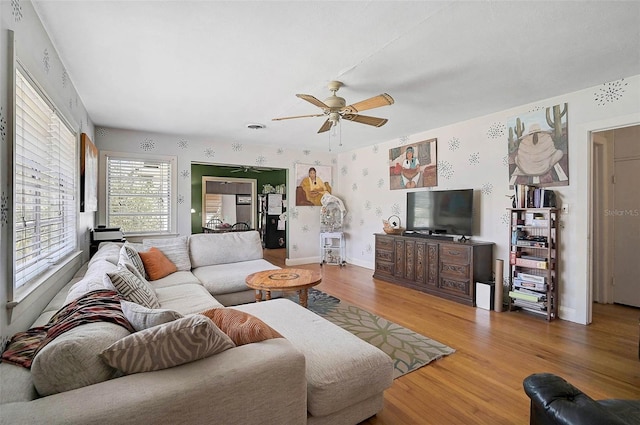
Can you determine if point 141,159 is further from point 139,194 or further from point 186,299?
point 186,299

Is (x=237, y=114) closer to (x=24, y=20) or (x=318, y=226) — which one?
(x=24, y=20)

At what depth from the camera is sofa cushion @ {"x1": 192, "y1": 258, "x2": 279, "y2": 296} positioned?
3348 mm

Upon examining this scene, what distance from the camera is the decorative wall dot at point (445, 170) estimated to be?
4402 mm

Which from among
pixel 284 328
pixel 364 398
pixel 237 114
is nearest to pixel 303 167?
pixel 237 114

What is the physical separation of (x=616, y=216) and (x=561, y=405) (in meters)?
4.21

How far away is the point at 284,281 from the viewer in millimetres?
3092

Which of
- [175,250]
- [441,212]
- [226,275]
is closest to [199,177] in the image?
[175,250]

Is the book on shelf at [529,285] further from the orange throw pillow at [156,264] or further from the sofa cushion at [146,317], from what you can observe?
the orange throw pillow at [156,264]

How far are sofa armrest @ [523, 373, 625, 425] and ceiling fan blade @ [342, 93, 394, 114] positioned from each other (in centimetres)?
208

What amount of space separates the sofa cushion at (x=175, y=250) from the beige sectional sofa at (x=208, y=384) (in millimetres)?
1810

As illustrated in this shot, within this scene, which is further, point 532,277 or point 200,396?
point 532,277

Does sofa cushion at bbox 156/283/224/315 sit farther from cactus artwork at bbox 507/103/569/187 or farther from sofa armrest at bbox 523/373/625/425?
cactus artwork at bbox 507/103/569/187

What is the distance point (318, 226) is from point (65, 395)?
563 centimetres

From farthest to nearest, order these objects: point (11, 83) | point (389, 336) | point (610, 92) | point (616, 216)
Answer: point (616, 216), point (610, 92), point (389, 336), point (11, 83)
